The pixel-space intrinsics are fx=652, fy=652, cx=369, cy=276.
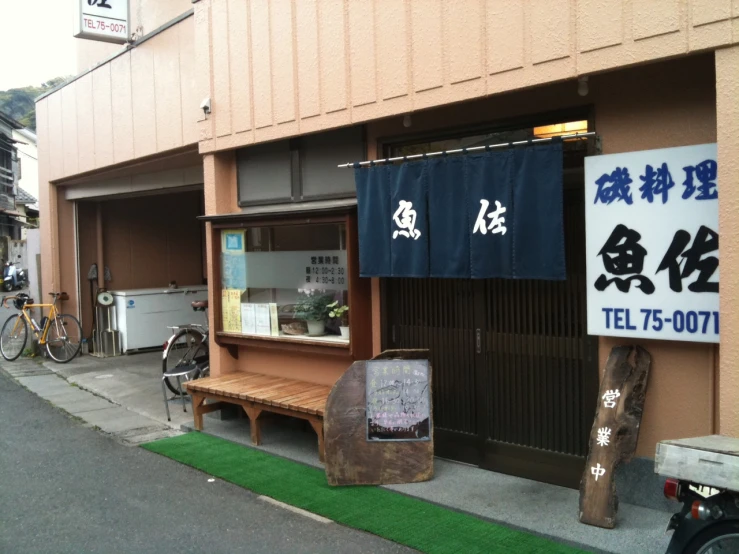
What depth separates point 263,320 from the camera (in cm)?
842

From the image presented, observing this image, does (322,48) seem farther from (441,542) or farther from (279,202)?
(441,542)

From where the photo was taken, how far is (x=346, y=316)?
7633 millimetres

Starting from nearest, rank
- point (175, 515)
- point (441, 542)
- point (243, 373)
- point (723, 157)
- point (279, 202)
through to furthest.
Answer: point (723, 157) < point (441, 542) < point (175, 515) < point (279, 202) < point (243, 373)

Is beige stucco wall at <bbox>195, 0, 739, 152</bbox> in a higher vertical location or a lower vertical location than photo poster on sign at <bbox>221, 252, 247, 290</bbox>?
higher

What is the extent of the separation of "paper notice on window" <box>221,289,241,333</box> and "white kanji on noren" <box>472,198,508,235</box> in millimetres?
3870

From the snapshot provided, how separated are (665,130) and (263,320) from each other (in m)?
5.19

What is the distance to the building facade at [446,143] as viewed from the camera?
5.14m

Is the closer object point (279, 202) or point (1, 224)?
point (279, 202)

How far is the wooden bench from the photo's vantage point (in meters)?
7.02

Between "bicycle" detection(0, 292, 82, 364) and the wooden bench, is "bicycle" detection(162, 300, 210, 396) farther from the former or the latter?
"bicycle" detection(0, 292, 82, 364)

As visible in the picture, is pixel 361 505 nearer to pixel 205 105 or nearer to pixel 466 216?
pixel 466 216

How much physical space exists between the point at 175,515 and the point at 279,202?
404 centimetres

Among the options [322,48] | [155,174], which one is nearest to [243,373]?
[322,48]

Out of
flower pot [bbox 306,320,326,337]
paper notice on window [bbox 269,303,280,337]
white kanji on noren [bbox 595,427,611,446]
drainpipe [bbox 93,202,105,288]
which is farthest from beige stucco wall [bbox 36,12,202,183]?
white kanji on noren [bbox 595,427,611,446]
